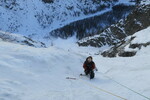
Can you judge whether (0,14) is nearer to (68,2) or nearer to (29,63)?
(68,2)

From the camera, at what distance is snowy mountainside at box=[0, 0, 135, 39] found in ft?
393

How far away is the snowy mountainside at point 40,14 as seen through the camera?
120m

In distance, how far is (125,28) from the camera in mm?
81750

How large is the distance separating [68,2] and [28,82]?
465ft

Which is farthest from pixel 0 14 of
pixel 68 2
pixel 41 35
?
pixel 68 2

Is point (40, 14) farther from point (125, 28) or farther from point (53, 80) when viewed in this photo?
point (53, 80)

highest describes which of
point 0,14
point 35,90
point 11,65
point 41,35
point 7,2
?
point 7,2

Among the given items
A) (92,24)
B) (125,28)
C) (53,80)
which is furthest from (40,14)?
(53,80)

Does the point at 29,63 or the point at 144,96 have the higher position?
the point at 29,63

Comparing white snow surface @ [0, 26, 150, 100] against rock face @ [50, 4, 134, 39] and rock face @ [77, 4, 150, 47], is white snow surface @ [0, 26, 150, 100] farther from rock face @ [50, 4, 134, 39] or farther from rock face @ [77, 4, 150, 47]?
rock face @ [50, 4, 134, 39]

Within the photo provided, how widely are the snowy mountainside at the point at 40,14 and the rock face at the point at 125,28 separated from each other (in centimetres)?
3521

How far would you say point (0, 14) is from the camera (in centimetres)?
12081

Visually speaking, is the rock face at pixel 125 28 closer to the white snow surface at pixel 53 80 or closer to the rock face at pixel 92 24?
the rock face at pixel 92 24

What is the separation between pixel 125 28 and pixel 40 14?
62935 mm
